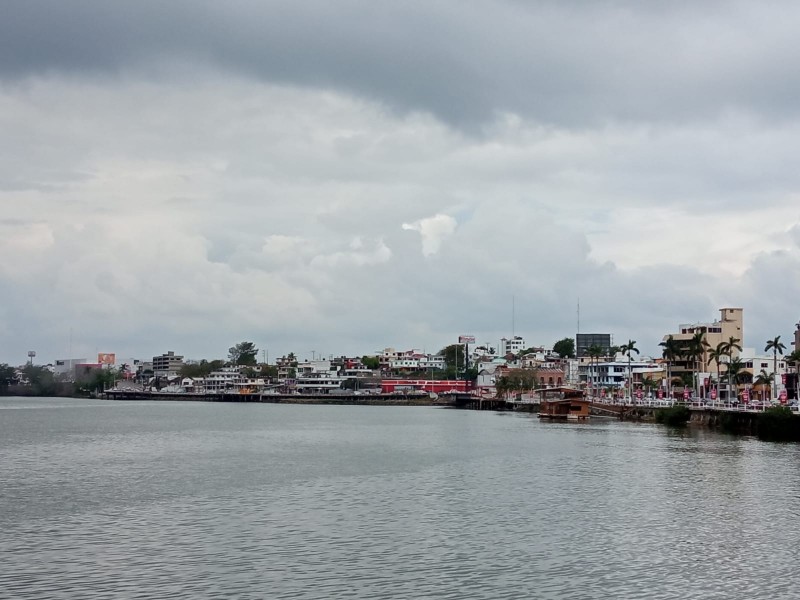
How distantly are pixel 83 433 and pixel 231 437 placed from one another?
723 inches

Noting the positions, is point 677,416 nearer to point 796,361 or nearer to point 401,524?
point 796,361

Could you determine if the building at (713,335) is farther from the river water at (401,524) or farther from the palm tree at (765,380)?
the river water at (401,524)

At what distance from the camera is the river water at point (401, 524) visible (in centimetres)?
3014

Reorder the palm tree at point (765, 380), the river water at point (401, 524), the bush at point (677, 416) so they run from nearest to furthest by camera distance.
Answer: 1. the river water at point (401, 524)
2. the bush at point (677, 416)
3. the palm tree at point (765, 380)

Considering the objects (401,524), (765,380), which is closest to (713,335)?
(765,380)

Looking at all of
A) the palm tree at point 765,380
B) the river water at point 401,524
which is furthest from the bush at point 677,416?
the river water at point 401,524

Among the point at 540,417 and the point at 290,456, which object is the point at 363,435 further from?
the point at 540,417

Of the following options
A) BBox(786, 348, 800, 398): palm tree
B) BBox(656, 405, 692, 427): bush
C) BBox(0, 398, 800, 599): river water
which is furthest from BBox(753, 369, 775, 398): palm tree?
BBox(0, 398, 800, 599): river water

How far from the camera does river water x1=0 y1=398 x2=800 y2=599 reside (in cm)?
3014

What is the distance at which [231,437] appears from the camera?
328 feet

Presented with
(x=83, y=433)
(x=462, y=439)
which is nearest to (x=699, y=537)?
(x=462, y=439)

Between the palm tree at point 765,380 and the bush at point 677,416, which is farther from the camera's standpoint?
the palm tree at point 765,380

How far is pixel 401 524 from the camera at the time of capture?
40625mm

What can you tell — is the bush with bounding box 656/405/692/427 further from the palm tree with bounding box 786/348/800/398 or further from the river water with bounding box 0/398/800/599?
the river water with bounding box 0/398/800/599
